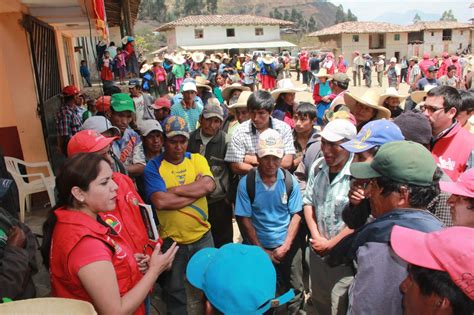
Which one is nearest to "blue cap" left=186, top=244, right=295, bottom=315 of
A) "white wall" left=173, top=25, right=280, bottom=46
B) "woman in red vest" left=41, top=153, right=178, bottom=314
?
"woman in red vest" left=41, top=153, right=178, bottom=314

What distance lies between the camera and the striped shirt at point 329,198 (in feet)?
8.48

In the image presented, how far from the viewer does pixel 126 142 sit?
373cm

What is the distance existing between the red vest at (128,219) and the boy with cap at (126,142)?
1101 mm

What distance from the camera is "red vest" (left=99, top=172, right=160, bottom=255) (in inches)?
86.1

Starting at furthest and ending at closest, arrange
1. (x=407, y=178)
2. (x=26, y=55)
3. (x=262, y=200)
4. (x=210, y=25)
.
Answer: (x=210, y=25) → (x=26, y=55) → (x=262, y=200) → (x=407, y=178)

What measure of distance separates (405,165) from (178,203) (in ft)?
5.52

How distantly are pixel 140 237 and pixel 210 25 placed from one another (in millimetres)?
49206

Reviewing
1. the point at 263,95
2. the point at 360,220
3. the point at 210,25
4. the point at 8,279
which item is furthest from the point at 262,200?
the point at 210,25

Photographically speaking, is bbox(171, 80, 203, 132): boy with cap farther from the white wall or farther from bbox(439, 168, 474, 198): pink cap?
the white wall

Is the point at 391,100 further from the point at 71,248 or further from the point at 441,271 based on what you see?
the point at 71,248

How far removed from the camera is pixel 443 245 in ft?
3.90

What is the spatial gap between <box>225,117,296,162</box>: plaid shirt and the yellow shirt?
624 mm

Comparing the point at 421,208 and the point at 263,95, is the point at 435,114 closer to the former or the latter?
the point at 263,95

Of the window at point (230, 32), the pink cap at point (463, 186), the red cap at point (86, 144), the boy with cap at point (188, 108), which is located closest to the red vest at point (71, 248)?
the red cap at point (86, 144)
